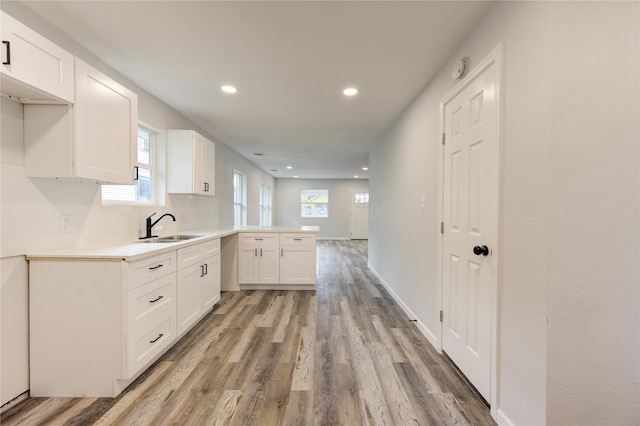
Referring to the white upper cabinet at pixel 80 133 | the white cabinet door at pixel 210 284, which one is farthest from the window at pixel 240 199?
the white upper cabinet at pixel 80 133

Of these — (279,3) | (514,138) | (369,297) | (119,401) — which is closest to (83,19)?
(279,3)

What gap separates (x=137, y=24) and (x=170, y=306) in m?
2.06

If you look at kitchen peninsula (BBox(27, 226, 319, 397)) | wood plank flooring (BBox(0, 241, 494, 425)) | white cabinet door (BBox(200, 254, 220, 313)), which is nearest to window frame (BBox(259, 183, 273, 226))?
white cabinet door (BBox(200, 254, 220, 313))

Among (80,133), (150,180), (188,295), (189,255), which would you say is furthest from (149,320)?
(150,180)

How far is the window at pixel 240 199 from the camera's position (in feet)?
20.3

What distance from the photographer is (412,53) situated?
2033 mm

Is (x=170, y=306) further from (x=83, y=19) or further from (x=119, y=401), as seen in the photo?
(x=83, y=19)

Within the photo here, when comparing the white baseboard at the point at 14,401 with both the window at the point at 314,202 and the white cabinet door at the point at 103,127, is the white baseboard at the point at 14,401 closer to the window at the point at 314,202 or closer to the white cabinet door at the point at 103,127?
the white cabinet door at the point at 103,127

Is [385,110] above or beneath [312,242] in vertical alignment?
above

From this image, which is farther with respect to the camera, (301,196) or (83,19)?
(301,196)

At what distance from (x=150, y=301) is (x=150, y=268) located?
0.24 meters

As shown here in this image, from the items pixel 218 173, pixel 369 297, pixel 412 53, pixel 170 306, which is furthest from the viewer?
pixel 218 173

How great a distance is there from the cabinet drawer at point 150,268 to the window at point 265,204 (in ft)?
20.4

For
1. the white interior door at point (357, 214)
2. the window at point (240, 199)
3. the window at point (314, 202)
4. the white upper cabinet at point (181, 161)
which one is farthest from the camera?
the window at point (314, 202)
